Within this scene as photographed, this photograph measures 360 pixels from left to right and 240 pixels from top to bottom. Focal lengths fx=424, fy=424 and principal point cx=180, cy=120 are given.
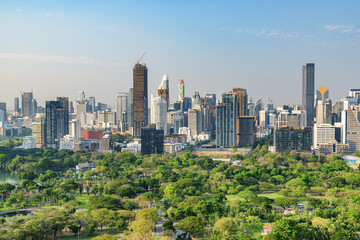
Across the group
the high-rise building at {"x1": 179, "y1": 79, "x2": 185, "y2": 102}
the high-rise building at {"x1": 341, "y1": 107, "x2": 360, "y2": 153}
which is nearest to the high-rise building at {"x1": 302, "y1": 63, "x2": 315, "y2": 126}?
the high-rise building at {"x1": 179, "y1": 79, "x2": 185, "y2": 102}

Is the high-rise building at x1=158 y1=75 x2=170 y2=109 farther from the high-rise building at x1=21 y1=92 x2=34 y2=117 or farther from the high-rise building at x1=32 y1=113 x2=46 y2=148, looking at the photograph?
the high-rise building at x1=21 y1=92 x2=34 y2=117

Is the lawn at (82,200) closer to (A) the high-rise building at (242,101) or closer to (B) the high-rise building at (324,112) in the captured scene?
(A) the high-rise building at (242,101)

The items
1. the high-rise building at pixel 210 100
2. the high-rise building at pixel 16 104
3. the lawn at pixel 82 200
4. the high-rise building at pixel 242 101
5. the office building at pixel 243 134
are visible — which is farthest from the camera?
the high-rise building at pixel 16 104

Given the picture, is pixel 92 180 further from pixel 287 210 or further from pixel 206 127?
pixel 206 127

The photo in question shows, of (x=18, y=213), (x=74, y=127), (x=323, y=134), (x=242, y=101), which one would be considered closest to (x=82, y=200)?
(x=18, y=213)

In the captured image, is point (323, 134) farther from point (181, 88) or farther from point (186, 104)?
point (181, 88)

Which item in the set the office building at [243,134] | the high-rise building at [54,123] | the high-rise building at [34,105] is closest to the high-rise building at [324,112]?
the office building at [243,134]

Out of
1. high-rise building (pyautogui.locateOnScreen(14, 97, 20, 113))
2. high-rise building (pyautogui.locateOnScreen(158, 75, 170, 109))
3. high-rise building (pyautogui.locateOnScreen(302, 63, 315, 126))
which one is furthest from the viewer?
high-rise building (pyautogui.locateOnScreen(14, 97, 20, 113))
